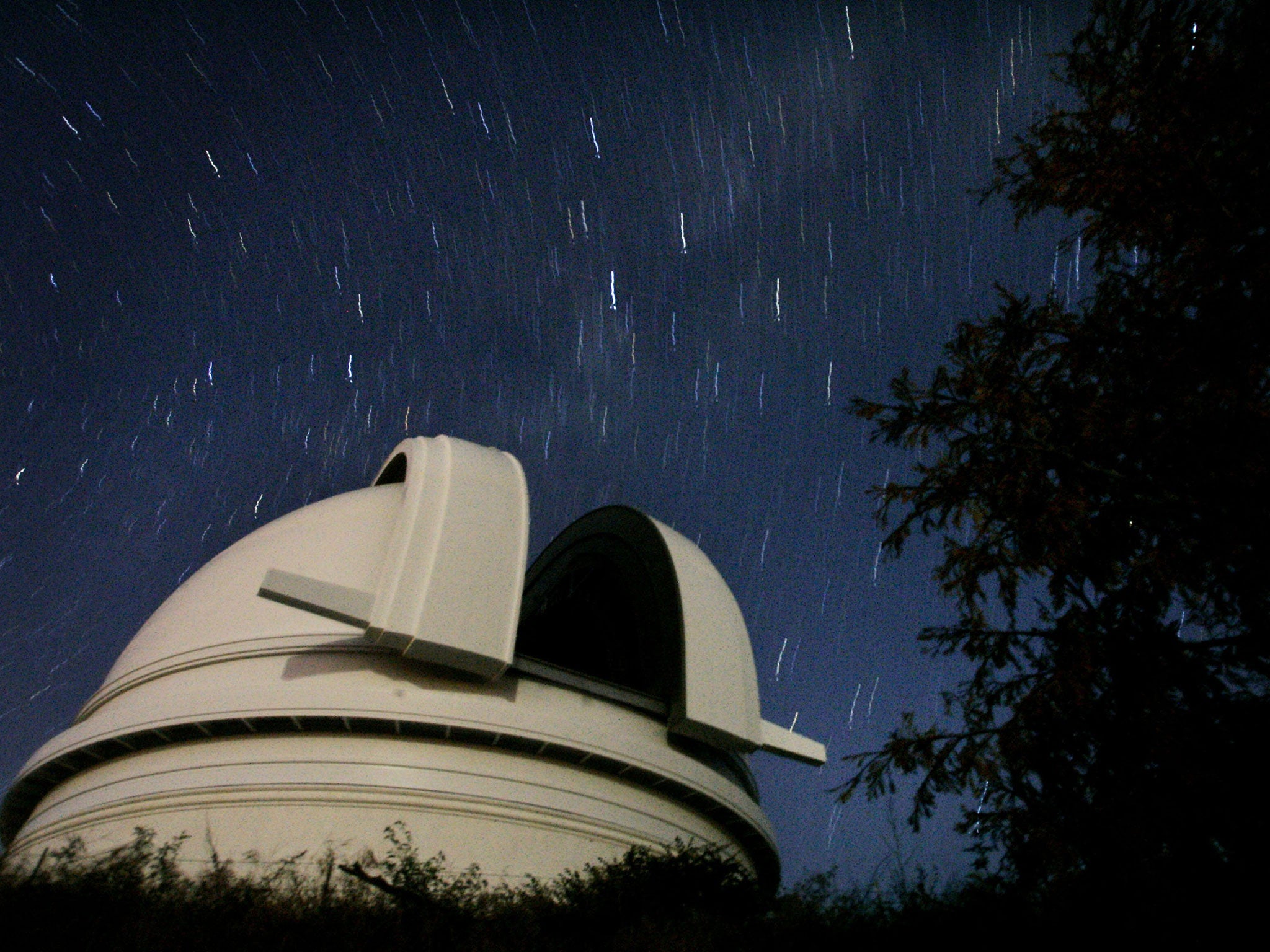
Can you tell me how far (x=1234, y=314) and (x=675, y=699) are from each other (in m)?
6.88

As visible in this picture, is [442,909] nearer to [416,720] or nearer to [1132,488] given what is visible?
[416,720]

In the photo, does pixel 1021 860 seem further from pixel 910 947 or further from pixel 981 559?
pixel 981 559

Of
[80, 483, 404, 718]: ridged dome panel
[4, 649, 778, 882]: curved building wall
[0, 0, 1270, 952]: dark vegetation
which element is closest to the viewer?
[0, 0, 1270, 952]: dark vegetation

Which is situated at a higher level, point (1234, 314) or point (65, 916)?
point (1234, 314)

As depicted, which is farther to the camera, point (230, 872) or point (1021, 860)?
point (230, 872)

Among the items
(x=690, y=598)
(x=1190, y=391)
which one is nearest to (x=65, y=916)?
(x=690, y=598)

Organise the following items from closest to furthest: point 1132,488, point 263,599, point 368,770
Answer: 1. point 1132,488
2. point 368,770
3. point 263,599

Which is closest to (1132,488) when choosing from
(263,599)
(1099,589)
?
(1099,589)

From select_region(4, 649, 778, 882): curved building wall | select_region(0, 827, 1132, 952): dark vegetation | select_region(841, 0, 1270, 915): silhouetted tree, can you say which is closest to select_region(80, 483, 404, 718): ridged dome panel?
select_region(4, 649, 778, 882): curved building wall

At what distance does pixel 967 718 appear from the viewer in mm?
5562

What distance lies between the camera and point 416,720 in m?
7.91

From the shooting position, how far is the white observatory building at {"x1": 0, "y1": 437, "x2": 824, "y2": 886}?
779 cm

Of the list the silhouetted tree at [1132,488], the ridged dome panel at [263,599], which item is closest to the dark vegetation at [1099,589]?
the silhouetted tree at [1132,488]

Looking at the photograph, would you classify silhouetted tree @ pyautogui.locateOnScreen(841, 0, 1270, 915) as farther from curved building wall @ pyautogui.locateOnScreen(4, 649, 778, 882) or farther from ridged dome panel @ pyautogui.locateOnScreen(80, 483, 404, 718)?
ridged dome panel @ pyautogui.locateOnScreen(80, 483, 404, 718)
